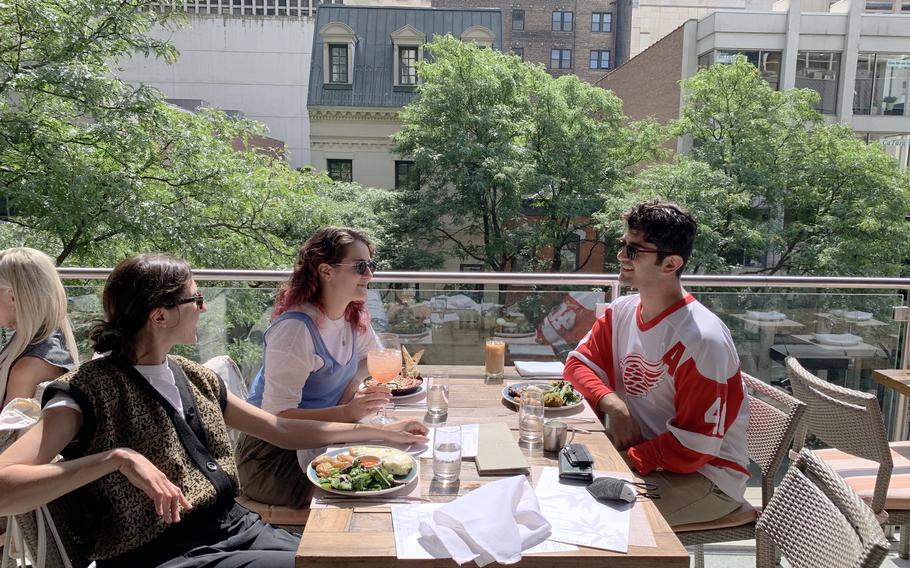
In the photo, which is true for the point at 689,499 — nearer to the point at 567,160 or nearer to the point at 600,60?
the point at 567,160

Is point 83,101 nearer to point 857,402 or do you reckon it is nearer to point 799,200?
point 857,402

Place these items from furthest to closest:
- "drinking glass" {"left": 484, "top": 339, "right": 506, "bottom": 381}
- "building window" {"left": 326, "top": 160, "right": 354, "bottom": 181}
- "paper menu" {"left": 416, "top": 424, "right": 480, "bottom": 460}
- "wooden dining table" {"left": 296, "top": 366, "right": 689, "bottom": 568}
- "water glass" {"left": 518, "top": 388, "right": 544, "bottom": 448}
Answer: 1. "building window" {"left": 326, "top": 160, "right": 354, "bottom": 181}
2. "drinking glass" {"left": 484, "top": 339, "right": 506, "bottom": 381}
3. "water glass" {"left": 518, "top": 388, "right": 544, "bottom": 448}
4. "paper menu" {"left": 416, "top": 424, "right": 480, "bottom": 460}
5. "wooden dining table" {"left": 296, "top": 366, "right": 689, "bottom": 568}

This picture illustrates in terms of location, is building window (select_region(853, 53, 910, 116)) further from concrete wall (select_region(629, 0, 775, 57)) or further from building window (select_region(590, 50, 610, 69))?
building window (select_region(590, 50, 610, 69))

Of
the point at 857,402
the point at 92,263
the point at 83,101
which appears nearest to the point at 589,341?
the point at 857,402

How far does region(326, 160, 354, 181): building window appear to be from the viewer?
27.8 metres

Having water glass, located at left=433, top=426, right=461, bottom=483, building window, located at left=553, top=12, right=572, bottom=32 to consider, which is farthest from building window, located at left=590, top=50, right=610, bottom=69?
water glass, located at left=433, top=426, right=461, bottom=483

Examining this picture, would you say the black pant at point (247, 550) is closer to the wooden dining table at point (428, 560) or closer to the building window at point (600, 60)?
the wooden dining table at point (428, 560)

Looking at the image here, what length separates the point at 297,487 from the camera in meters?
2.37

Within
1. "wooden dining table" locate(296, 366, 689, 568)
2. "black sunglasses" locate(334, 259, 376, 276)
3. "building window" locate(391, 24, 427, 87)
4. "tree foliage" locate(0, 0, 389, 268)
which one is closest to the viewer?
"wooden dining table" locate(296, 366, 689, 568)

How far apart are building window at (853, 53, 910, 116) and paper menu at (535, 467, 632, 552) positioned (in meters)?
30.7

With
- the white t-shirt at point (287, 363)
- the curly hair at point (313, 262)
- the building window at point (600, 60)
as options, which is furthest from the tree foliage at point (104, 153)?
the building window at point (600, 60)

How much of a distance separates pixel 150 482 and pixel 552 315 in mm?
3101

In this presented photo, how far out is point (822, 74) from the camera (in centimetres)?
2655

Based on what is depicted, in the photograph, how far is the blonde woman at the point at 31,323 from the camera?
94.9 inches
